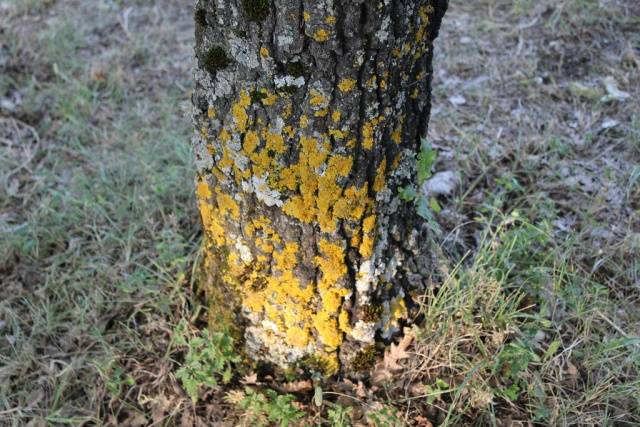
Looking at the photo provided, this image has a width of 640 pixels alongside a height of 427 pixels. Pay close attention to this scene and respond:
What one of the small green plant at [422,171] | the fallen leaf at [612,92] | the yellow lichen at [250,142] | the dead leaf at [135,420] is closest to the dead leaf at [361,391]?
the small green plant at [422,171]

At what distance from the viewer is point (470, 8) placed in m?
3.53

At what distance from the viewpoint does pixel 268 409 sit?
5.36 ft

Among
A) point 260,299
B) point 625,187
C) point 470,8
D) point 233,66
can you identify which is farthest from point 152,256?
point 470,8

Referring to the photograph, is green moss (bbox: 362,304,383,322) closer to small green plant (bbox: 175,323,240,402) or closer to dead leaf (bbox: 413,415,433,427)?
dead leaf (bbox: 413,415,433,427)

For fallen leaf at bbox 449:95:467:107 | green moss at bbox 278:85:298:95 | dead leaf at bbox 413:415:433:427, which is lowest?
dead leaf at bbox 413:415:433:427

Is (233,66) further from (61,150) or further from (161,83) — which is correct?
(161,83)

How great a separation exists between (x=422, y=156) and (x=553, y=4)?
2.42m

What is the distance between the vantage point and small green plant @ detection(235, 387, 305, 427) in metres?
1.62

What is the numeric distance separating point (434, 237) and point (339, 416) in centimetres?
78

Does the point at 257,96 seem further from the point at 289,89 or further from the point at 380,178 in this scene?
the point at 380,178

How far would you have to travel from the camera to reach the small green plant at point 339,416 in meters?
1.58

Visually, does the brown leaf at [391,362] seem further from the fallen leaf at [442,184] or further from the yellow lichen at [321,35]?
the yellow lichen at [321,35]

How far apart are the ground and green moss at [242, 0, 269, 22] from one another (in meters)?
0.75

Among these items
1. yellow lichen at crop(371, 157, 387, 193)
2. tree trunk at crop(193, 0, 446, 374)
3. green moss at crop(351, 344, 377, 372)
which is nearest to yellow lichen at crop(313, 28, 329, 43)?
tree trunk at crop(193, 0, 446, 374)
